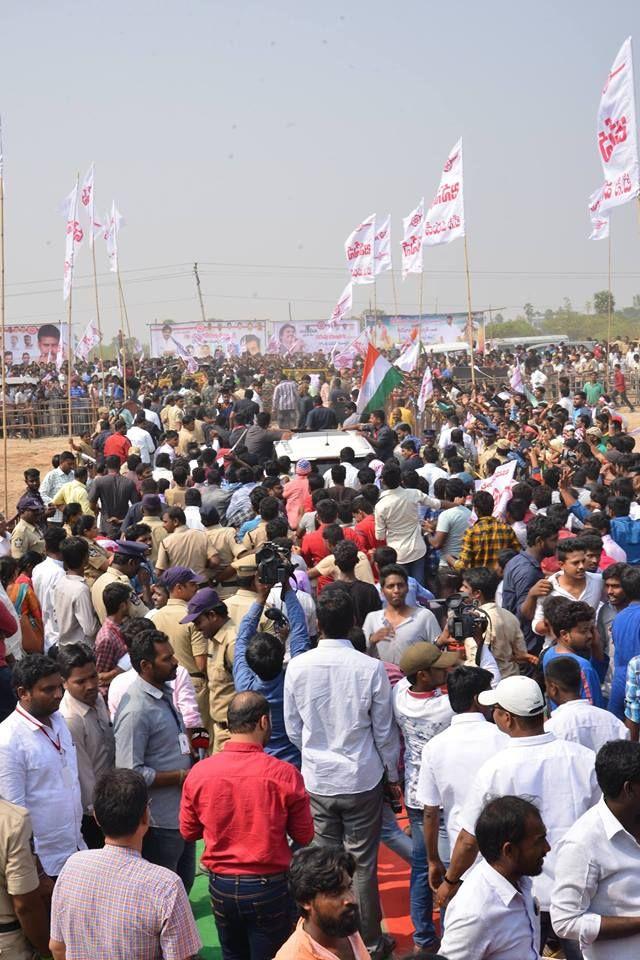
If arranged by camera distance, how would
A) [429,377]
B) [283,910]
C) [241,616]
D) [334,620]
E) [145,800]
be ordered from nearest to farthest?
1. [145,800]
2. [283,910]
3. [334,620]
4. [241,616]
5. [429,377]

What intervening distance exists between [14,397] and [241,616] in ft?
86.8

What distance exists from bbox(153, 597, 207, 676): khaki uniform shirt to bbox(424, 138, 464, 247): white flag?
13.7m

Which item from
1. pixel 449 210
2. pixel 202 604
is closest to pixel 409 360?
pixel 449 210

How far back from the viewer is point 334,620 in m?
5.36

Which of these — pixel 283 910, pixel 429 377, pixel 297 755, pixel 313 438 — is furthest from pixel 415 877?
pixel 429 377

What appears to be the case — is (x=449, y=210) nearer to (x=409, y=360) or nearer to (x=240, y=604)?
(x=409, y=360)

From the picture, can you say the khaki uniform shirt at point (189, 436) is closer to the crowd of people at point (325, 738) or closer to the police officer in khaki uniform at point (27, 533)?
the police officer in khaki uniform at point (27, 533)

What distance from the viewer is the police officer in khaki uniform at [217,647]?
6293 mm

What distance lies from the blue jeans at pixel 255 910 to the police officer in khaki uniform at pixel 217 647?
6.14 feet

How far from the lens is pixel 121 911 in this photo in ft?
11.8

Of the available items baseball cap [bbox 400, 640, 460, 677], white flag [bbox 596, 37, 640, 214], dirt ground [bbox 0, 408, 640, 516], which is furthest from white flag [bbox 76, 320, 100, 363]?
baseball cap [bbox 400, 640, 460, 677]

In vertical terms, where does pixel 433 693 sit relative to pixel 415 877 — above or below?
above

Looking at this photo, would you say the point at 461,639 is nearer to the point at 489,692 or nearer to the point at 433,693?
the point at 433,693

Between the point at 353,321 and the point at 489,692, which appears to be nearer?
the point at 489,692
